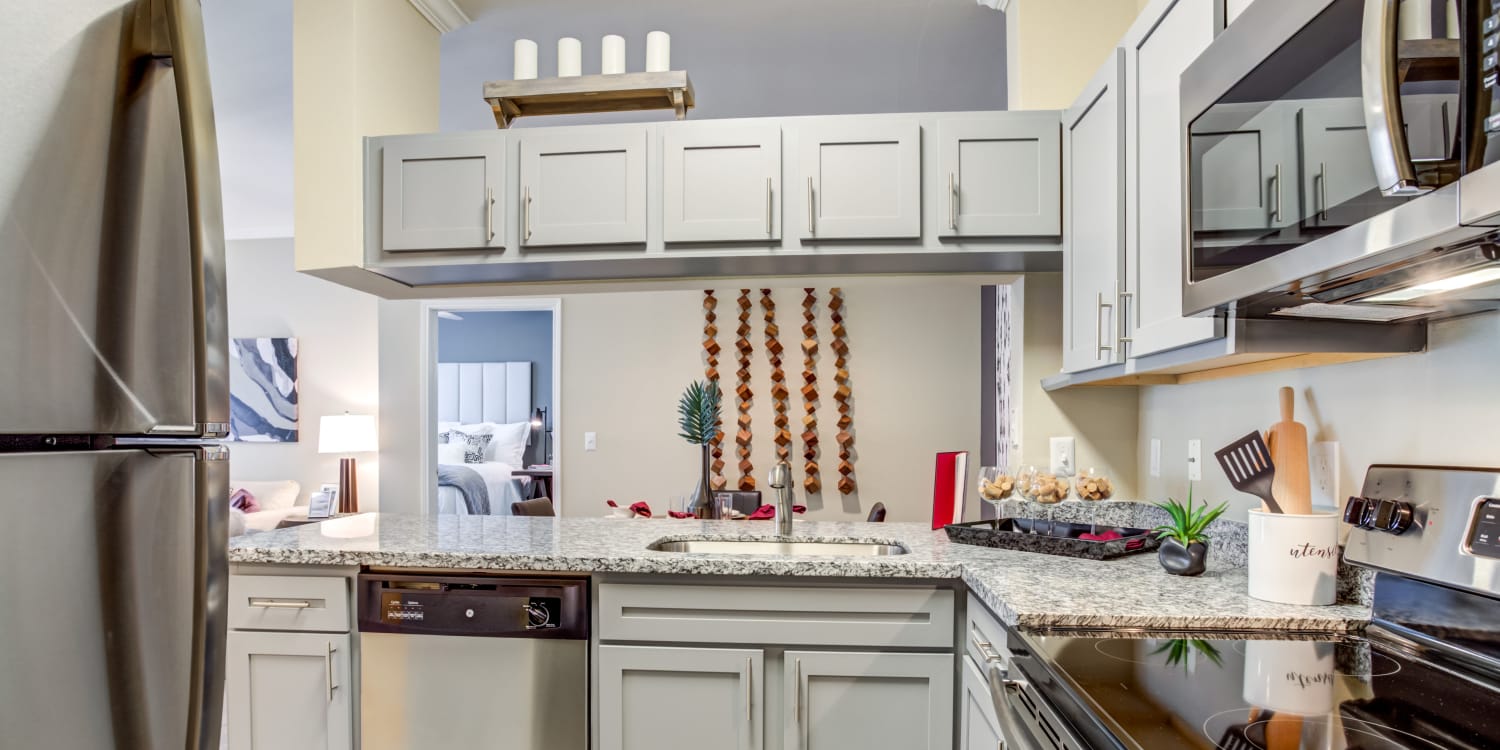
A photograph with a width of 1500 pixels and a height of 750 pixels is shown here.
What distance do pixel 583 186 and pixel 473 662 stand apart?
4.45 feet

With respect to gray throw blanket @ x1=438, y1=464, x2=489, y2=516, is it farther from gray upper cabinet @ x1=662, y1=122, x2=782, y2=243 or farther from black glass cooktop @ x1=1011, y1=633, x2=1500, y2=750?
black glass cooktop @ x1=1011, y1=633, x2=1500, y2=750

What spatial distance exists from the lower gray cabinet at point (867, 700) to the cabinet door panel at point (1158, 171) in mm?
890

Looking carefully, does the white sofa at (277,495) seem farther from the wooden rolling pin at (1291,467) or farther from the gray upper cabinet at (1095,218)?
the wooden rolling pin at (1291,467)

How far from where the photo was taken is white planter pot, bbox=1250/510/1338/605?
1.50 m

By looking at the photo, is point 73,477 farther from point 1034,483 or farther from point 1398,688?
point 1034,483

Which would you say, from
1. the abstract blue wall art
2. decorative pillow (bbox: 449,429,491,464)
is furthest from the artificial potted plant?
decorative pillow (bbox: 449,429,491,464)

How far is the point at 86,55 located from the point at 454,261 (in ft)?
6.74

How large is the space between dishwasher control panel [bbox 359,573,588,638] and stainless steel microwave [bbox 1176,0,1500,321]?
1.53 metres

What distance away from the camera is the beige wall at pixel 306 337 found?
20.9ft

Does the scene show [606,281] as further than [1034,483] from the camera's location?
Yes

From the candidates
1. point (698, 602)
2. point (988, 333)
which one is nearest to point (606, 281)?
point (698, 602)

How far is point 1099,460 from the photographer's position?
2.55m

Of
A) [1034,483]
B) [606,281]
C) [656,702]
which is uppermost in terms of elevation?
[606,281]

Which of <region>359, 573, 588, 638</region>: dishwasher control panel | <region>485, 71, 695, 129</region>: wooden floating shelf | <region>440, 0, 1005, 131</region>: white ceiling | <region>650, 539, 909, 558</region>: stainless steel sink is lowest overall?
<region>359, 573, 588, 638</region>: dishwasher control panel
